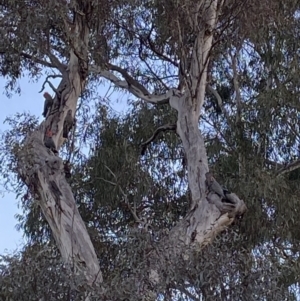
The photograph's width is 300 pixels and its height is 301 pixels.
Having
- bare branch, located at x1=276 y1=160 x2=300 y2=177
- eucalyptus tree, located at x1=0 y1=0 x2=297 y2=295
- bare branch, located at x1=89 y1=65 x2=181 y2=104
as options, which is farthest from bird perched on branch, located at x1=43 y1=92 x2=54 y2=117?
bare branch, located at x1=276 y1=160 x2=300 y2=177

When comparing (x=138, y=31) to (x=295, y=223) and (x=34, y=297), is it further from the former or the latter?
(x=34, y=297)

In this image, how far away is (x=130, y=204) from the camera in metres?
7.70

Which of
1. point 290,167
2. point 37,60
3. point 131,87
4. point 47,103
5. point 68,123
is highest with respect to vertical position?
point 37,60

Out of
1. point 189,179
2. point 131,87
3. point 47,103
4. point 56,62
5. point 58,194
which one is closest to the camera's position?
point 58,194

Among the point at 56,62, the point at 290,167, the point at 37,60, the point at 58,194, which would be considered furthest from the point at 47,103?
the point at 290,167

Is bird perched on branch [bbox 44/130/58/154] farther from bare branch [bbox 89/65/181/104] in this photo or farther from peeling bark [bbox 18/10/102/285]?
bare branch [bbox 89/65/181/104]

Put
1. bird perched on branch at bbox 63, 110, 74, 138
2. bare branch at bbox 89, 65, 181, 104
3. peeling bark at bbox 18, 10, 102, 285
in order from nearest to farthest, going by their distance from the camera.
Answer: peeling bark at bbox 18, 10, 102, 285 → bird perched on branch at bbox 63, 110, 74, 138 → bare branch at bbox 89, 65, 181, 104

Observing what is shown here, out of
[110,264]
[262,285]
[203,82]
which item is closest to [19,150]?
[110,264]

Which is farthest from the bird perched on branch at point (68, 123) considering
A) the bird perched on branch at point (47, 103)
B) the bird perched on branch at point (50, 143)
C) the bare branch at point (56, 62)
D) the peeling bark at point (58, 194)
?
the bare branch at point (56, 62)

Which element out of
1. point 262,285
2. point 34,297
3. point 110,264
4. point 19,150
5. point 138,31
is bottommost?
point 262,285

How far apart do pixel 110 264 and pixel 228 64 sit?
327 cm

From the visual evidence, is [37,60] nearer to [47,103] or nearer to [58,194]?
[47,103]

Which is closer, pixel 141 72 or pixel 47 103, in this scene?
pixel 47 103

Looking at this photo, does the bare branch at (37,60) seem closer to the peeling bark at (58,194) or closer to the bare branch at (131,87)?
the bare branch at (131,87)
